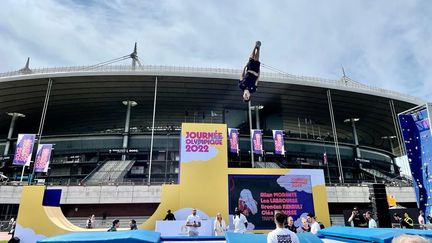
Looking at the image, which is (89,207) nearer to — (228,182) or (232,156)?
(228,182)

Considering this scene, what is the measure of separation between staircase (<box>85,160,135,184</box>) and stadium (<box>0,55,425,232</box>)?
0.15m

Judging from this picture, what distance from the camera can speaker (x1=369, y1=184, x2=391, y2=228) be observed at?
12.5 m

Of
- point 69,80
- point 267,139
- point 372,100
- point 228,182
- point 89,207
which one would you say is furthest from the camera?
point 267,139

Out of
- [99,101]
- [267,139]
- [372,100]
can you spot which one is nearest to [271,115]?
[267,139]

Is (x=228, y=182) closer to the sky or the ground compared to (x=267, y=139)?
closer to the ground

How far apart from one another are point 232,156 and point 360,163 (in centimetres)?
2391

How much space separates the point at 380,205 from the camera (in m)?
12.8

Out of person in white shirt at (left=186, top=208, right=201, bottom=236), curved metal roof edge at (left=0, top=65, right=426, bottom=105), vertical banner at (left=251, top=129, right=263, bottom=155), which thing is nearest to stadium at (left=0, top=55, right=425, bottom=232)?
curved metal roof edge at (left=0, top=65, right=426, bottom=105)

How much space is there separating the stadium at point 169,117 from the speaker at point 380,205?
18.3 metres

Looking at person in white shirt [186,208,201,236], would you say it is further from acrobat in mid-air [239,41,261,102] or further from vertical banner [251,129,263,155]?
vertical banner [251,129,263,155]

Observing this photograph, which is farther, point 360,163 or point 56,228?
point 360,163

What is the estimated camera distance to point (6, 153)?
1847 inches

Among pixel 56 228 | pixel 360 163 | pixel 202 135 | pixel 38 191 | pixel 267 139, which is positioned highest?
pixel 267 139

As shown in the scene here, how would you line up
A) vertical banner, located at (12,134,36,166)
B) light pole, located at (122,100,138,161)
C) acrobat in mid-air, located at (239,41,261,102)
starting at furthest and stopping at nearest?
light pole, located at (122,100,138,161), vertical banner, located at (12,134,36,166), acrobat in mid-air, located at (239,41,261,102)
